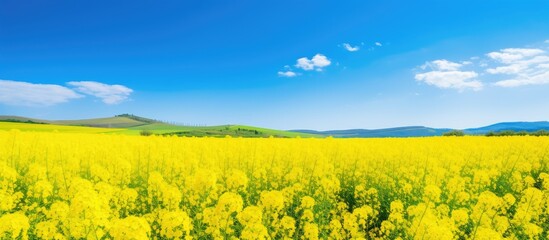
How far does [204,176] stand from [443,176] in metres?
7.09

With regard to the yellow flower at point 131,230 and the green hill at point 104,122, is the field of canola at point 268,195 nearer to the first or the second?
the yellow flower at point 131,230

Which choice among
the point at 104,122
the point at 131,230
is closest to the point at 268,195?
the point at 131,230

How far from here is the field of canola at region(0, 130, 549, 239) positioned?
14.9 ft

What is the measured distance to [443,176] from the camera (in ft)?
32.3

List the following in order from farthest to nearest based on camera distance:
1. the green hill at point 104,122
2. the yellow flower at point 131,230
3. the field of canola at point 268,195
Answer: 1. the green hill at point 104,122
2. the field of canola at point 268,195
3. the yellow flower at point 131,230

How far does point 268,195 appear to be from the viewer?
531cm

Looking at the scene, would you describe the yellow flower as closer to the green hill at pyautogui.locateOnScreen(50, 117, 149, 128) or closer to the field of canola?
the field of canola

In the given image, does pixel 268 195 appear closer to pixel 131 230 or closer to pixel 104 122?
pixel 131 230

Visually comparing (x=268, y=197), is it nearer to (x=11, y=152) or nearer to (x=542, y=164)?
(x=11, y=152)

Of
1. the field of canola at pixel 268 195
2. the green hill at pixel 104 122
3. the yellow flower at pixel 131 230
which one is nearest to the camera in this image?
the yellow flower at pixel 131 230

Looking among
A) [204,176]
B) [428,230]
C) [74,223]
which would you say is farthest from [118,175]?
[428,230]

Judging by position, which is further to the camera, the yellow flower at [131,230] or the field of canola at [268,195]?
the field of canola at [268,195]

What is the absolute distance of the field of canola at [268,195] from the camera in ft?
14.9

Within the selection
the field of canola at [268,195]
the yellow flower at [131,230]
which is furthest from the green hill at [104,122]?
the yellow flower at [131,230]
